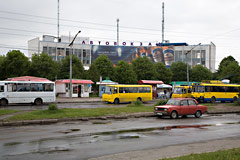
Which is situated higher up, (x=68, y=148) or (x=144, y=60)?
(x=144, y=60)

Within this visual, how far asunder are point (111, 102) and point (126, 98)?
2.15 meters

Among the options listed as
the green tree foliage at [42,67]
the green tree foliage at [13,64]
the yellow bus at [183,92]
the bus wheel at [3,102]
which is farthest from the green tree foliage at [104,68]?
the bus wheel at [3,102]

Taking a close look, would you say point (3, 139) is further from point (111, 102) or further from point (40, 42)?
point (40, 42)

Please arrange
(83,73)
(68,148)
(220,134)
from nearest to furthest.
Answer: (68,148), (220,134), (83,73)

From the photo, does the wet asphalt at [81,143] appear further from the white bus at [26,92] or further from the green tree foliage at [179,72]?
the green tree foliage at [179,72]

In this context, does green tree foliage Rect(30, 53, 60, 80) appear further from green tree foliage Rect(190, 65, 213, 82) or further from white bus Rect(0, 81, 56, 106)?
green tree foliage Rect(190, 65, 213, 82)

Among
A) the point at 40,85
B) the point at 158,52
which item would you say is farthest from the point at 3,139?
the point at 158,52

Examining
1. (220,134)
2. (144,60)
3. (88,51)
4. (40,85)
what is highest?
(88,51)

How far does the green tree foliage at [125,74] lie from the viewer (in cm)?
6303

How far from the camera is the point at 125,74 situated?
206ft

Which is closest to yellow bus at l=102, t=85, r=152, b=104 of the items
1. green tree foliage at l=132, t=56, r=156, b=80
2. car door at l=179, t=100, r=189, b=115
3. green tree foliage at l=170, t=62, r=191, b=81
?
car door at l=179, t=100, r=189, b=115

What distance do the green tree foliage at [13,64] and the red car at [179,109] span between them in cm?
3588

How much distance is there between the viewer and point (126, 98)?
34.2 metres

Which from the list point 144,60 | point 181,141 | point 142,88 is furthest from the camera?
point 144,60
